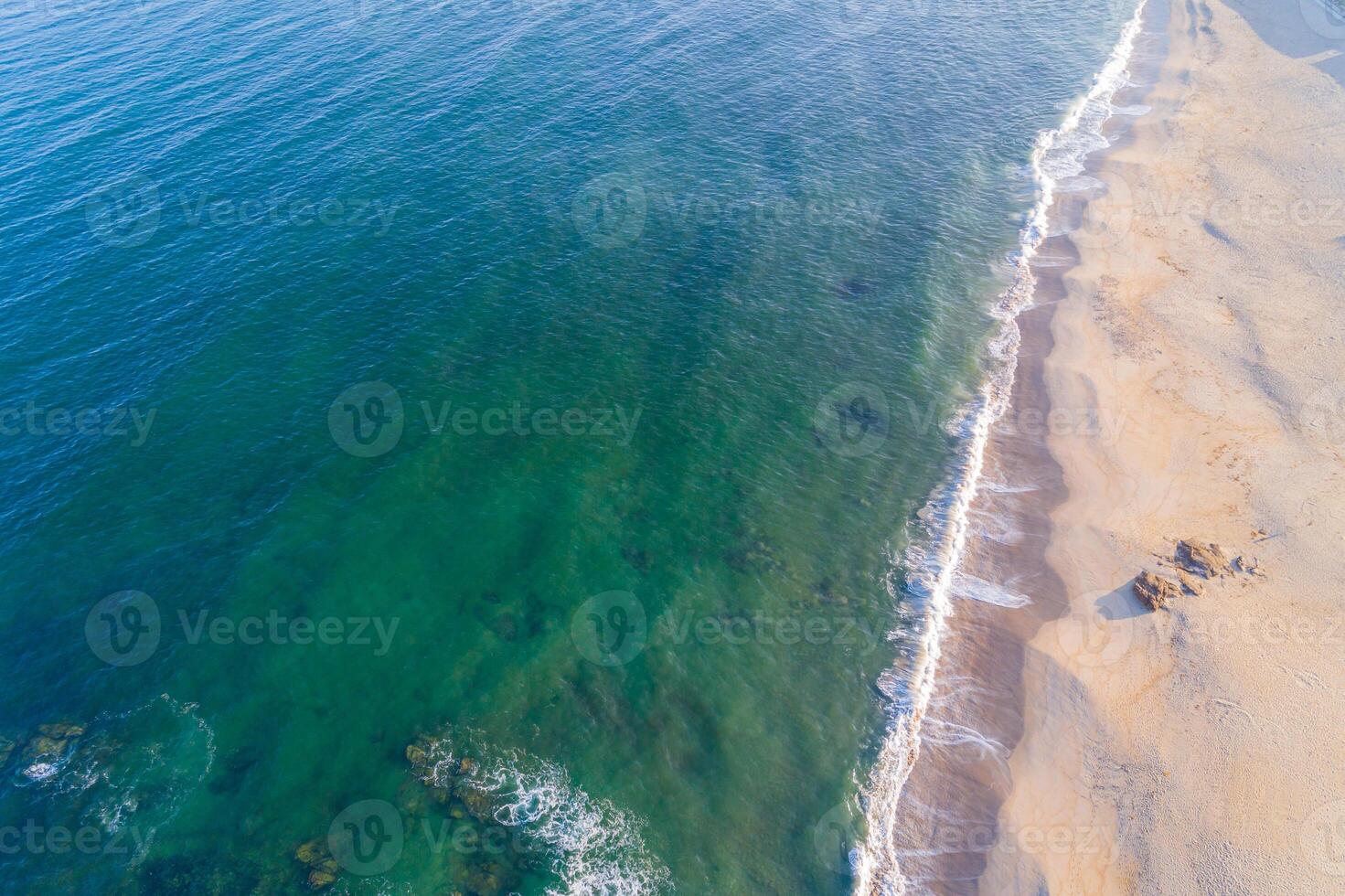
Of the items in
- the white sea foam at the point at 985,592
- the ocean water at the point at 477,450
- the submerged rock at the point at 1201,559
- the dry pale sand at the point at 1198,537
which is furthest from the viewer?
the white sea foam at the point at 985,592

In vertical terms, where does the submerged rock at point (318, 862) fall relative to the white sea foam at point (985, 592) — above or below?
below

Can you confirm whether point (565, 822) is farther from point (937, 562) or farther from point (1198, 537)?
point (1198, 537)

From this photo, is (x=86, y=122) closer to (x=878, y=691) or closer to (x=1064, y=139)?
(x=878, y=691)

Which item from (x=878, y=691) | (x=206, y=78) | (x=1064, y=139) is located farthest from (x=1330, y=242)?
(x=206, y=78)

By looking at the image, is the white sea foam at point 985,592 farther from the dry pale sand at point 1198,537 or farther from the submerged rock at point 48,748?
the submerged rock at point 48,748

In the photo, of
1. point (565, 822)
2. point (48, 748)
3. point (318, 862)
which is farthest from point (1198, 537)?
point (48, 748)

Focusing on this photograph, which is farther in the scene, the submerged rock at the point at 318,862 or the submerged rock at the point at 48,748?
the submerged rock at the point at 48,748

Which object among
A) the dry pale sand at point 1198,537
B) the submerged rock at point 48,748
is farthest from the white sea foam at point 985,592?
the submerged rock at point 48,748
